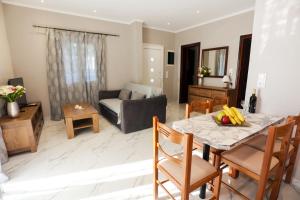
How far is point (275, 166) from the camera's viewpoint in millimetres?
1346

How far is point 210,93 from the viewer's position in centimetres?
421

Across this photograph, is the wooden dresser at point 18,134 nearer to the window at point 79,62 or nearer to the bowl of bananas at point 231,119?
the window at point 79,62

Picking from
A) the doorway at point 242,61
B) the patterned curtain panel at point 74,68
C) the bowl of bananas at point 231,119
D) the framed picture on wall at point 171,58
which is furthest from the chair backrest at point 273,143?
the framed picture on wall at point 171,58

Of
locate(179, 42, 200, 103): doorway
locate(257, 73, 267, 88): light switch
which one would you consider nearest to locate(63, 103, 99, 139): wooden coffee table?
locate(257, 73, 267, 88): light switch

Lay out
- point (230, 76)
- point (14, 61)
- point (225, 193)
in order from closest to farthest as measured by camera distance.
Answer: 1. point (225, 193)
2. point (14, 61)
3. point (230, 76)

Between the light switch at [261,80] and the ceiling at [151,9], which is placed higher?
the ceiling at [151,9]

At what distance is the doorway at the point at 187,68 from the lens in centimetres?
557

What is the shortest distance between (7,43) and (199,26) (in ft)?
15.8

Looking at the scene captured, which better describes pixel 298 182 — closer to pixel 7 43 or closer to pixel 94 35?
pixel 94 35

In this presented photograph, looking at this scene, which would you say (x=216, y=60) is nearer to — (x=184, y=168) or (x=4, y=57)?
(x=184, y=168)

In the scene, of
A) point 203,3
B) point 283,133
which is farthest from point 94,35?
point 283,133

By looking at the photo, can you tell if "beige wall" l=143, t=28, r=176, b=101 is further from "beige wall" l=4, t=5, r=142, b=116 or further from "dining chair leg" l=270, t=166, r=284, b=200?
"dining chair leg" l=270, t=166, r=284, b=200

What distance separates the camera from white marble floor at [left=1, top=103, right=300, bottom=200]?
5.44 ft

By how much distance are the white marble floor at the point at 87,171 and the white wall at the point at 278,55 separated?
0.92 meters
